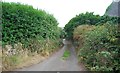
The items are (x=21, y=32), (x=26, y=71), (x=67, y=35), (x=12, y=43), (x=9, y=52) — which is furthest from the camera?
(x=67, y=35)

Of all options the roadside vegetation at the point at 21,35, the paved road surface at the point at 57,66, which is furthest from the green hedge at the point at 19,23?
the paved road surface at the point at 57,66

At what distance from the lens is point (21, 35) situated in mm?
15523

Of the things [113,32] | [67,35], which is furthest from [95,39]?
[67,35]

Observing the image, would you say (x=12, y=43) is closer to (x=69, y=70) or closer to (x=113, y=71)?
(x=69, y=70)

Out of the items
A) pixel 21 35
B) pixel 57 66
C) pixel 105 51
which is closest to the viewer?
pixel 105 51

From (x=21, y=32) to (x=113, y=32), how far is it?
20.8 ft

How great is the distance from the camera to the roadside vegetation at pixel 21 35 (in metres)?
13.4

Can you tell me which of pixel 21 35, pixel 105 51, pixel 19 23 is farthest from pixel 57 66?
pixel 19 23

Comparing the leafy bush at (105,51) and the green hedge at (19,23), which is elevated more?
the green hedge at (19,23)

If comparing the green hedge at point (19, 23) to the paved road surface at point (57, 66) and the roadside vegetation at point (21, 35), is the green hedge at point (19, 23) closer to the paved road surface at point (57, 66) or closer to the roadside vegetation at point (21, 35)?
the roadside vegetation at point (21, 35)

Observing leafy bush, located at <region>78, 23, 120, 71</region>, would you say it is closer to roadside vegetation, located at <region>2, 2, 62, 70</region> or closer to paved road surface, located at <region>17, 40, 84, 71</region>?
paved road surface, located at <region>17, 40, 84, 71</region>

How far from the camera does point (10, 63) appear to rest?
12.6m

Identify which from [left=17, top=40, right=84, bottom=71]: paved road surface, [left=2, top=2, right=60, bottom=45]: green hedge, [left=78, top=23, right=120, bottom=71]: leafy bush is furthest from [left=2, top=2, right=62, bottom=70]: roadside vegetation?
[left=78, top=23, right=120, bottom=71]: leafy bush

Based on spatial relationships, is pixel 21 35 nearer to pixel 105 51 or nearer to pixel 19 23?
pixel 19 23
